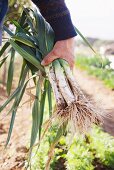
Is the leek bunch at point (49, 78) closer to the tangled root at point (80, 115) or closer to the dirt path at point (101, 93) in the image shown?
the tangled root at point (80, 115)

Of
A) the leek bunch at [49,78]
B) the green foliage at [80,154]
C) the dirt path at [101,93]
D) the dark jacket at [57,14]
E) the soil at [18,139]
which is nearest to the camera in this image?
the dark jacket at [57,14]

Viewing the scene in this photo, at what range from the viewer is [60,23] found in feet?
5.72

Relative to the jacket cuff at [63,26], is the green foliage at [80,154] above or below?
below

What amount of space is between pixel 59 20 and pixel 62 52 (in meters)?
0.15

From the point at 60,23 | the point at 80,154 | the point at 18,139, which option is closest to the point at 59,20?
the point at 60,23

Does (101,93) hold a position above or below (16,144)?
above

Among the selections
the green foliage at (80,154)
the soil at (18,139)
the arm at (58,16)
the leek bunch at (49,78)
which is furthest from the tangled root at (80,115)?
the green foliage at (80,154)

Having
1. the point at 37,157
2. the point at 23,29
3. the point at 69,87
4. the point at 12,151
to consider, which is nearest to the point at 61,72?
the point at 69,87

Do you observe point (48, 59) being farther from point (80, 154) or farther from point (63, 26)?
point (80, 154)

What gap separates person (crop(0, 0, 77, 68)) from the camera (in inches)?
67.8

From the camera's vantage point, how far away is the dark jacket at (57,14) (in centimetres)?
172

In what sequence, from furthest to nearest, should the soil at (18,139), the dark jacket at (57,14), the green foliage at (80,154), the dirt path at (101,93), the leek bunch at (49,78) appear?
the dirt path at (101,93), the soil at (18,139), the green foliage at (80,154), the leek bunch at (49,78), the dark jacket at (57,14)

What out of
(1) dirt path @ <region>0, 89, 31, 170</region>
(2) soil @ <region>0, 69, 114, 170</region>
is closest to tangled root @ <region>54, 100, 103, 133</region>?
(2) soil @ <region>0, 69, 114, 170</region>

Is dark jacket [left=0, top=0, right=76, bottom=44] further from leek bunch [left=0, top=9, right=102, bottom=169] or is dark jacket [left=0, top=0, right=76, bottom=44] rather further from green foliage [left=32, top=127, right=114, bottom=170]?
green foliage [left=32, top=127, right=114, bottom=170]
